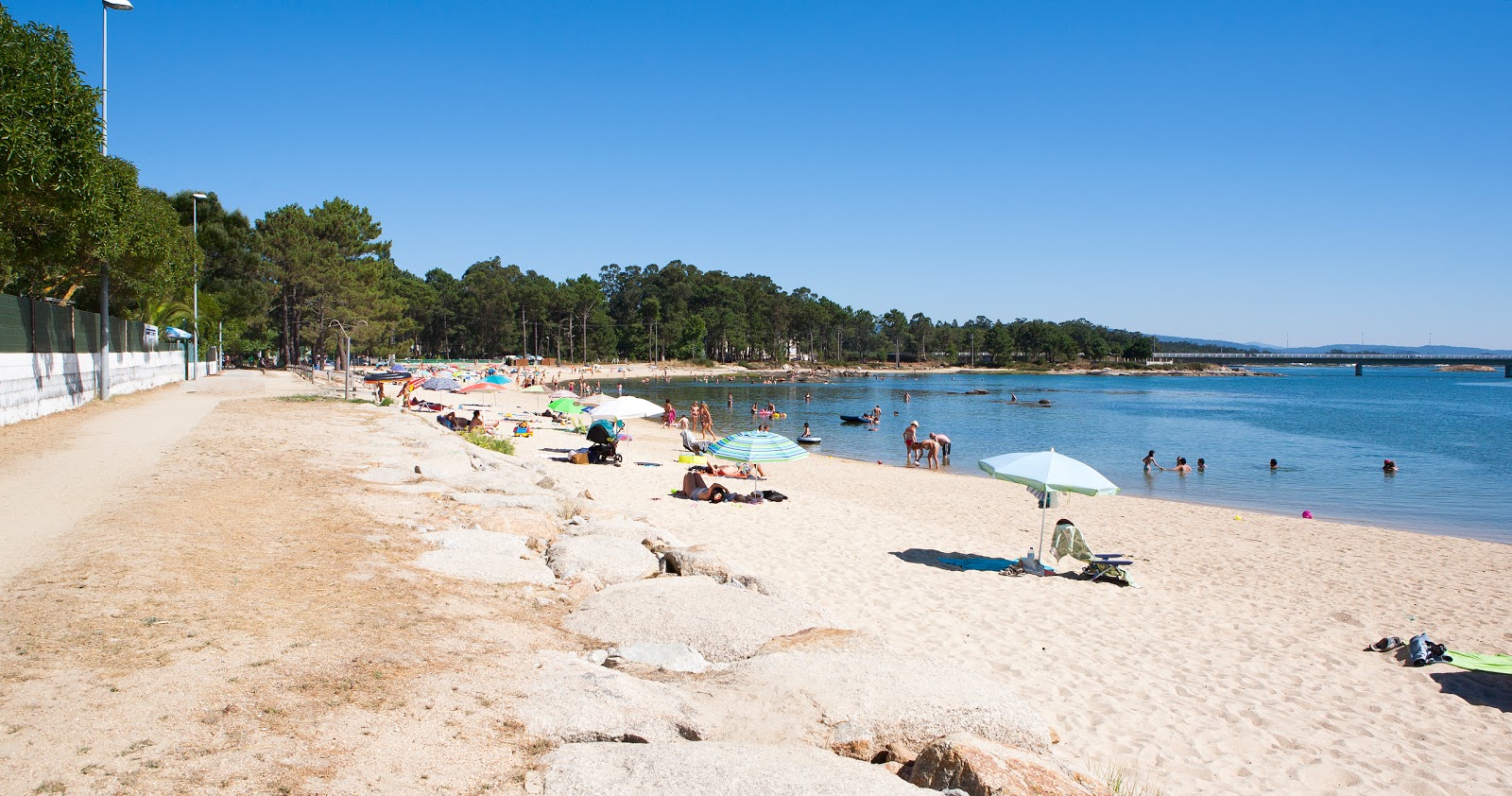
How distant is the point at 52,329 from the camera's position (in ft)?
67.6

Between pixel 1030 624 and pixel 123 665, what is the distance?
7762 millimetres

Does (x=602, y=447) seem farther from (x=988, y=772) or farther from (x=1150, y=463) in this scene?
(x=1150, y=463)

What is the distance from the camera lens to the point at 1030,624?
8.94m

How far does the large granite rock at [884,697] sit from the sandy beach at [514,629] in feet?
1.15

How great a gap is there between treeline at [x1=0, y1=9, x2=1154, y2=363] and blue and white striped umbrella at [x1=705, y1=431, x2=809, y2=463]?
12251mm

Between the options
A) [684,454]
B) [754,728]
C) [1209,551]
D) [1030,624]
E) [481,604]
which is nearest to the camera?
[754,728]

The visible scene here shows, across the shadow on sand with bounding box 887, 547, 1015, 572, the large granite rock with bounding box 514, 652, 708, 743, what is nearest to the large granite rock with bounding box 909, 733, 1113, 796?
the large granite rock with bounding box 514, 652, 708, 743

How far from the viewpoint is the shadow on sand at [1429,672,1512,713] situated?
7421mm

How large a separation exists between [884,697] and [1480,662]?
262 inches

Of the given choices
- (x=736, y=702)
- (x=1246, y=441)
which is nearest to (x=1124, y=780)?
(x=736, y=702)

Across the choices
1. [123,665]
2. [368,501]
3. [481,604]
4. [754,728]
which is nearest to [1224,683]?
[754,728]

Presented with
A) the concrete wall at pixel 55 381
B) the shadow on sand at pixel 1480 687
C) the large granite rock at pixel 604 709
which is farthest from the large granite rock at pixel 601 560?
the concrete wall at pixel 55 381

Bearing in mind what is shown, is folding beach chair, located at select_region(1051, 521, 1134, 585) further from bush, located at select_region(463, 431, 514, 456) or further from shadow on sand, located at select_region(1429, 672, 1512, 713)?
bush, located at select_region(463, 431, 514, 456)

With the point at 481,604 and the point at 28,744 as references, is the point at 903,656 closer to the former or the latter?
the point at 481,604
